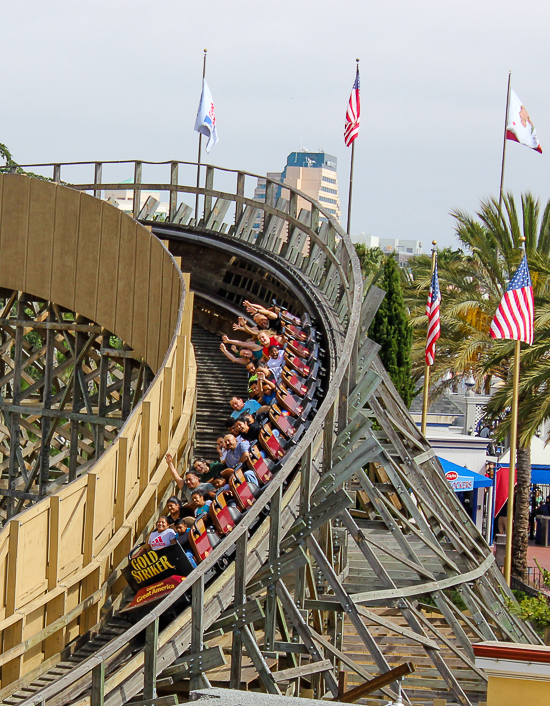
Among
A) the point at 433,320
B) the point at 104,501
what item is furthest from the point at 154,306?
the point at 433,320

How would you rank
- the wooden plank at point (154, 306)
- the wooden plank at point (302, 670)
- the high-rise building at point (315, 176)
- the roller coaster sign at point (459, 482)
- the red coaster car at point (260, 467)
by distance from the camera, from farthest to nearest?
the high-rise building at point (315, 176) < the roller coaster sign at point (459, 482) < the wooden plank at point (154, 306) < the red coaster car at point (260, 467) < the wooden plank at point (302, 670)

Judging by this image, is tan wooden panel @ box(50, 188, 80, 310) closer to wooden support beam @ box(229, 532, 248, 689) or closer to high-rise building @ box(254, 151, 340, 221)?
wooden support beam @ box(229, 532, 248, 689)

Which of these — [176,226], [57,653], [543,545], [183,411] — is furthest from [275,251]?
[543,545]

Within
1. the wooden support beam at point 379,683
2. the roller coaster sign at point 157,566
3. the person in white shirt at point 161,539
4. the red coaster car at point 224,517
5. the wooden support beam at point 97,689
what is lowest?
the wooden support beam at point 379,683

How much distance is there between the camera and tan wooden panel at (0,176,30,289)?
15938mm

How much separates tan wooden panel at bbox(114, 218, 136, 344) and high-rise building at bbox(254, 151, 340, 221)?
388 feet

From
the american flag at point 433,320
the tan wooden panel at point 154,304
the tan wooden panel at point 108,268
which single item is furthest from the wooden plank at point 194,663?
the american flag at point 433,320

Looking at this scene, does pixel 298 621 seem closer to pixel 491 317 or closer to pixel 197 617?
pixel 197 617

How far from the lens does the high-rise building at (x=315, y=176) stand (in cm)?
14182

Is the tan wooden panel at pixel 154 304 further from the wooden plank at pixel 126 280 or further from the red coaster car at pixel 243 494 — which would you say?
the red coaster car at pixel 243 494

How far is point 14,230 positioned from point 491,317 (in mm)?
10547

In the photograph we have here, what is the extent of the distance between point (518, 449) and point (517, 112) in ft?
23.8

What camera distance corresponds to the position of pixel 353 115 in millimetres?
23312

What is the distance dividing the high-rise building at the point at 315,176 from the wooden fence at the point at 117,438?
385ft
